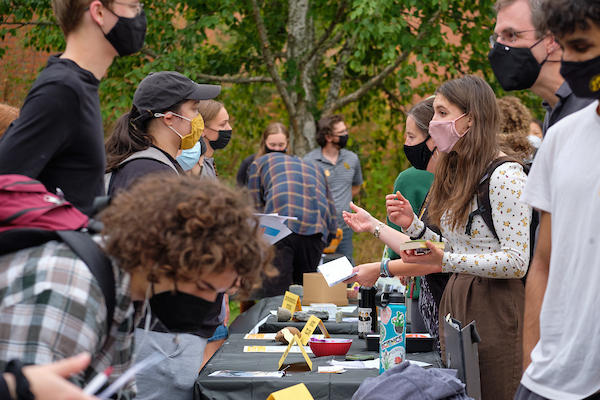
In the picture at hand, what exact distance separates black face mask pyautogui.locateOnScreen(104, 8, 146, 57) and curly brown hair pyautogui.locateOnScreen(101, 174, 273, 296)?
0.67 metres

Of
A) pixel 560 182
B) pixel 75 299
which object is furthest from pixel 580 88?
pixel 75 299

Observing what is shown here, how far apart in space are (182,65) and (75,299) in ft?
20.9

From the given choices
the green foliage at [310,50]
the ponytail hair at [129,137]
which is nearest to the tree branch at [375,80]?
the green foliage at [310,50]

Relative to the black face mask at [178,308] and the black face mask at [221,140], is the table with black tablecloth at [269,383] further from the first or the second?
the black face mask at [221,140]

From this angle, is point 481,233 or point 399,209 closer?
point 481,233

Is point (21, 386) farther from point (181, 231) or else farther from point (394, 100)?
point (394, 100)

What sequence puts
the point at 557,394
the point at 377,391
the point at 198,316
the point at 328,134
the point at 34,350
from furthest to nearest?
1. the point at 328,134
2. the point at 377,391
3. the point at 557,394
4. the point at 198,316
5. the point at 34,350

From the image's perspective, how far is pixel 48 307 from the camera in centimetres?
103

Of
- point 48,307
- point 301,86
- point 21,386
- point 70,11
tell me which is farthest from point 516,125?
point 301,86

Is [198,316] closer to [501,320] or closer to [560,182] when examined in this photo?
[560,182]

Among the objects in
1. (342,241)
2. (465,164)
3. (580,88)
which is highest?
(580,88)

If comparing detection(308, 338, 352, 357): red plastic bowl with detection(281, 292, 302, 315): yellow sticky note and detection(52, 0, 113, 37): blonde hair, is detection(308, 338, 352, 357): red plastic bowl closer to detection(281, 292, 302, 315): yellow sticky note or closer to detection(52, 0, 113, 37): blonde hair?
detection(281, 292, 302, 315): yellow sticky note

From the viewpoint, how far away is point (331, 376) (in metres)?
2.12

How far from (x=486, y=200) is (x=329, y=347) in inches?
34.3
